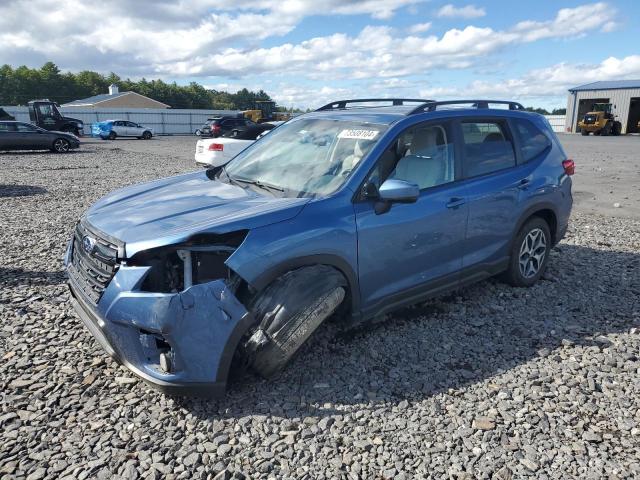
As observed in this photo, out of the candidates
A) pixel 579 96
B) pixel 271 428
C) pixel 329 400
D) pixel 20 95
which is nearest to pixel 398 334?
pixel 329 400

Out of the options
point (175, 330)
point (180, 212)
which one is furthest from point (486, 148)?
point (175, 330)

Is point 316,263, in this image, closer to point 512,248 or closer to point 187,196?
point 187,196

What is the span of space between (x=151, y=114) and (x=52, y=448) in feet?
155

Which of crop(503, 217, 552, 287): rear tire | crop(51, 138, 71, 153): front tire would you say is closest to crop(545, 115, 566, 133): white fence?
crop(51, 138, 71, 153): front tire

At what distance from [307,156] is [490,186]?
1677mm

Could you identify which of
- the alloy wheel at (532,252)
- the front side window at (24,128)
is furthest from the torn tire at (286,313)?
the front side window at (24,128)

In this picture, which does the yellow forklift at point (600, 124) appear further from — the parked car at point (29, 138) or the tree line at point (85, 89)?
the tree line at point (85, 89)

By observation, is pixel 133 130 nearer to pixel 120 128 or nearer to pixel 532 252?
pixel 120 128

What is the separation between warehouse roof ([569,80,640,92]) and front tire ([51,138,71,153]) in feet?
165

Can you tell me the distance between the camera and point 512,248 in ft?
15.7

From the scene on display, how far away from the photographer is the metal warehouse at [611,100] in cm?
4838

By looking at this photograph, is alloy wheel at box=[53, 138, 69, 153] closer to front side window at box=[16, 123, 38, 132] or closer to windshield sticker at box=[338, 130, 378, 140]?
front side window at box=[16, 123, 38, 132]

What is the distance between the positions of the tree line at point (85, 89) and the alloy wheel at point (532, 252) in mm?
73982

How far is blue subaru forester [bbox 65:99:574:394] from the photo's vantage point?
2.86 meters
